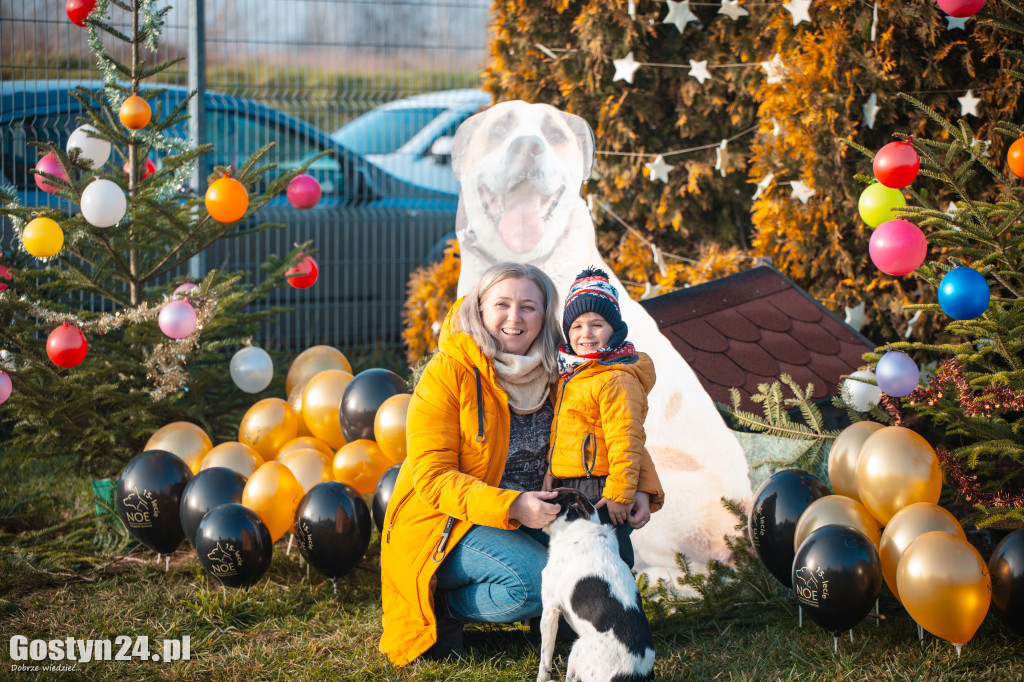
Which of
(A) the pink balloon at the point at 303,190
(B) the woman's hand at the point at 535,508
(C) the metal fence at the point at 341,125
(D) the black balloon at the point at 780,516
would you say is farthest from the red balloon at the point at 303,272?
(D) the black balloon at the point at 780,516

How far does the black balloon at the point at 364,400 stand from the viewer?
4.02 m

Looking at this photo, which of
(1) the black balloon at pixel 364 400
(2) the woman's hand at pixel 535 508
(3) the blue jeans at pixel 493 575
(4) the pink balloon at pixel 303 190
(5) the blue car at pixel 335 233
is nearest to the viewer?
(2) the woman's hand at pixel 535 508

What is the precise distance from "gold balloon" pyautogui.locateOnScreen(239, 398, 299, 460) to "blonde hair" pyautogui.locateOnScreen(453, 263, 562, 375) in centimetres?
162

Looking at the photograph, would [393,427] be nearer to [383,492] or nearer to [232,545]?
[383,492]

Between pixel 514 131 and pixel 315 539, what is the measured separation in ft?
6.14

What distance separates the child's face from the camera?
282 centimetres

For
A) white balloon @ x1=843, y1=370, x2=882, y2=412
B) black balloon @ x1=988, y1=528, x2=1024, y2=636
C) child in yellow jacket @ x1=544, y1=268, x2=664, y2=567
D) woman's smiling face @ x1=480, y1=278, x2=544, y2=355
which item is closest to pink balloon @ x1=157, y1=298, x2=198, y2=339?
woman's smiling face @ x1=480, y1=278, x2=544, y2=355

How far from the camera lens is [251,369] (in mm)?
4523

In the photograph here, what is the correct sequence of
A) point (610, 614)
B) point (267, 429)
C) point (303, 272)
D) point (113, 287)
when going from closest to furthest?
1. point (610, 614)
2. point (267, 429)
3. point (113, 287)
4. point (303, 272)

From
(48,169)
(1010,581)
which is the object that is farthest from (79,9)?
(1010,581)

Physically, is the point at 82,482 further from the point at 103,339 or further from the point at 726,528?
the point at 726,528

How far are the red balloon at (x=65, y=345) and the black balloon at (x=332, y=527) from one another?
1376 mm

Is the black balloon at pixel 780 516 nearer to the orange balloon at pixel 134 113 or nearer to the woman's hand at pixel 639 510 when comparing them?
the woman's hand at pixel 639 510

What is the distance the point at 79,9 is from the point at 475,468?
10.6 feet
